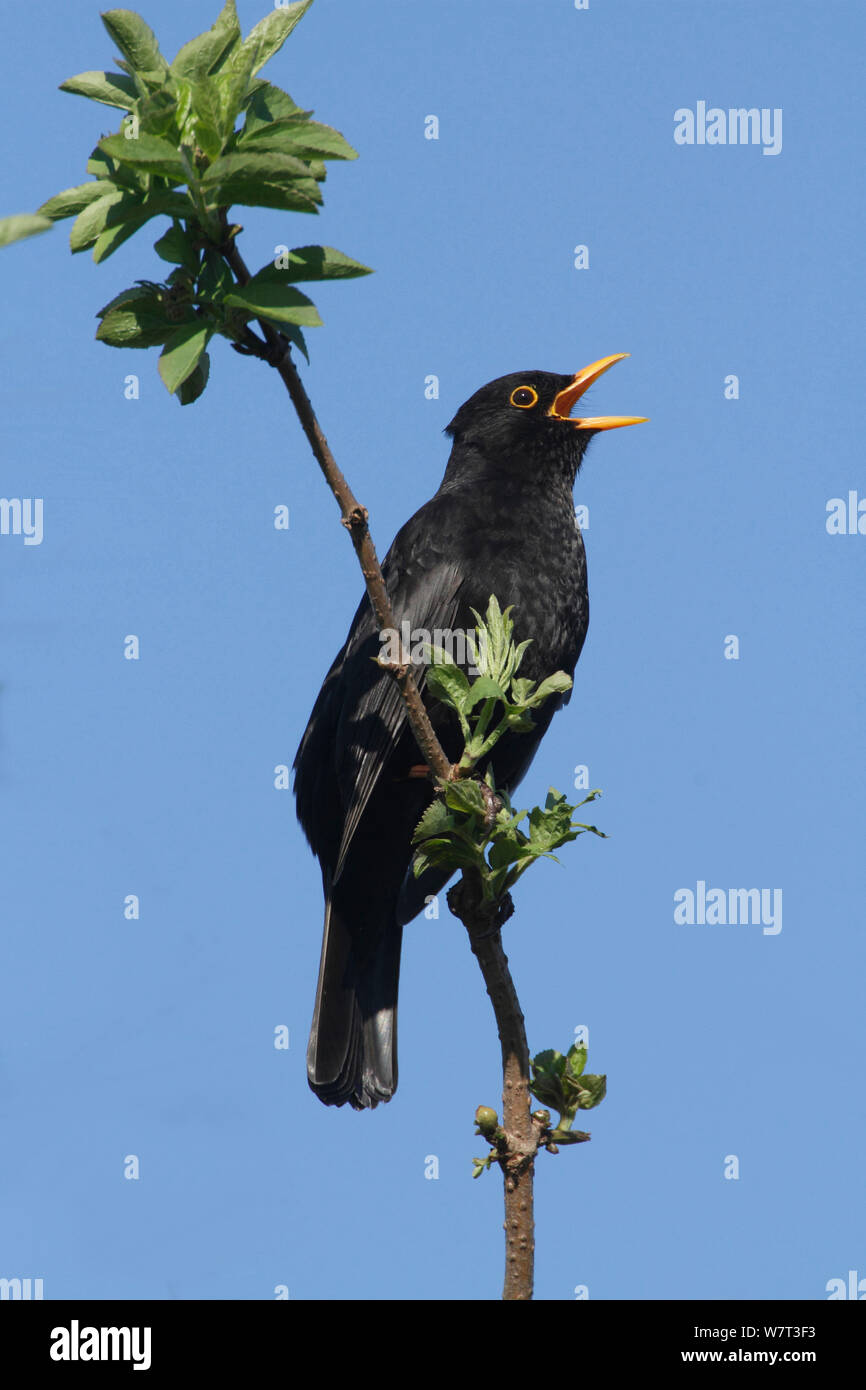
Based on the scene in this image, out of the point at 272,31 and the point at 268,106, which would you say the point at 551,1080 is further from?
the point at 272,31

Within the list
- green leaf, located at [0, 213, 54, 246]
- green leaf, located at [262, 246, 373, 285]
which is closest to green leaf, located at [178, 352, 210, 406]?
green leaf, located at [262, 246, 373, 285]

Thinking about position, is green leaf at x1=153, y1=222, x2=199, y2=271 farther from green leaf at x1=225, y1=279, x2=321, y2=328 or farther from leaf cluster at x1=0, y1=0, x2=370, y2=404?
green leaf at x1=225, y1=279, x2=321, y2=328

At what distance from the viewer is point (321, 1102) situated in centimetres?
560

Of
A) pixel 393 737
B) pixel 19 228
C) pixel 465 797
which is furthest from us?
pixel 393 737

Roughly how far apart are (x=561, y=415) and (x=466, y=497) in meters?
0.76

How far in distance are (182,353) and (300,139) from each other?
18.5 inches

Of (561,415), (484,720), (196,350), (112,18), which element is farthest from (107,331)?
(561,415)

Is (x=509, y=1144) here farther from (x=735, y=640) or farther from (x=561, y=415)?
(x=735, y=640)

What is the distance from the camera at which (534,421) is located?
21.1ft

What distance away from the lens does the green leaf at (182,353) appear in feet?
9.06

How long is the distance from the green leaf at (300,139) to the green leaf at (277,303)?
0.84ft

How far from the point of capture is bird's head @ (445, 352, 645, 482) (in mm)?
6328

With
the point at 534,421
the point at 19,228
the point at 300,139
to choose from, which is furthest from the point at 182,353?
the point at 534,421

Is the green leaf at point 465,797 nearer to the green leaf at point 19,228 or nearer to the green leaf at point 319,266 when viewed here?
the green leaf at point 319,266
